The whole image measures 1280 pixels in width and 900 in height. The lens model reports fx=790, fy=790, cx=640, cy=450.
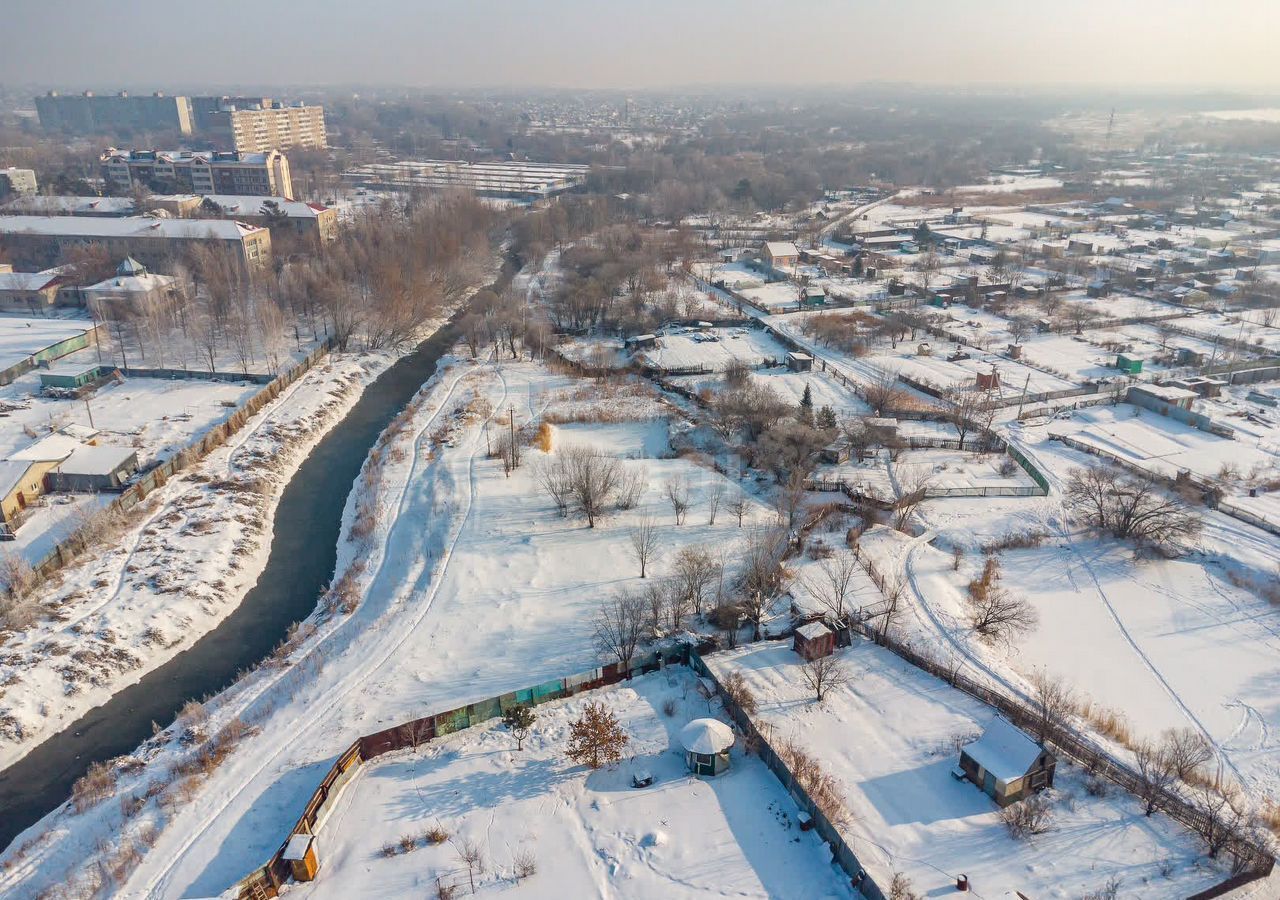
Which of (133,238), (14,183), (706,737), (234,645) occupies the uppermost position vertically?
(14,183)

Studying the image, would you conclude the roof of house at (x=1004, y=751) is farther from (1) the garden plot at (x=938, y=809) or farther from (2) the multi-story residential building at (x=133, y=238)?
(2) the multi-story residential building at (x=133, y=238)

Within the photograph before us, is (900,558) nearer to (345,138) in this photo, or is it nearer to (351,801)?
(351,801)

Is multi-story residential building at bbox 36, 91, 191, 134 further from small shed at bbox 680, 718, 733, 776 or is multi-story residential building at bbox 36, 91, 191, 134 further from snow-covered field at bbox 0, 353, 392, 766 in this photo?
small shed at bbox 680, 718, 733, 776

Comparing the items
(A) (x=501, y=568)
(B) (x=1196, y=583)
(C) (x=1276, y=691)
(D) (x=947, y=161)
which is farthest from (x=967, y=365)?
(D) (x=947, y=161)

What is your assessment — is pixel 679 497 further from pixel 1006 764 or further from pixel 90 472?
pixel 90 472

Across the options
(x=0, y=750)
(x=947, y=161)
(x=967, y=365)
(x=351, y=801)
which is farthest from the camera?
(x=947, y=161)

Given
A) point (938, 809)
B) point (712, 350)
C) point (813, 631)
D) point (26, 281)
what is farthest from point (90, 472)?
point (712, 350)
